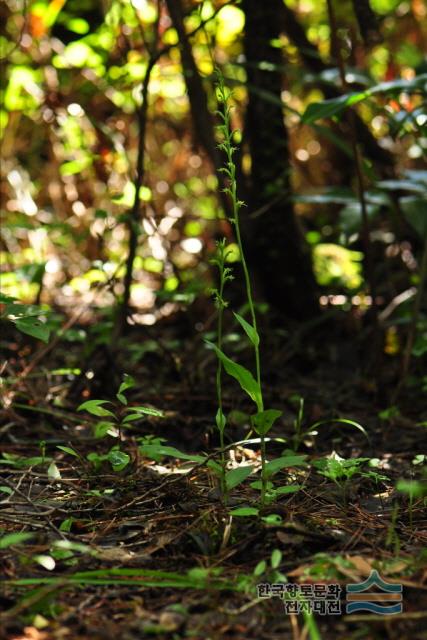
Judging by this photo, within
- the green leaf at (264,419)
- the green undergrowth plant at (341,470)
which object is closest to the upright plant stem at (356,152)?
the green undergrowth plant at (341,470)

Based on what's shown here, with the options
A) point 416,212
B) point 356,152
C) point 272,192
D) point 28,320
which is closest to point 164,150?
point 272,192

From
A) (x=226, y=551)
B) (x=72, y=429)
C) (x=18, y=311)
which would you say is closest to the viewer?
(x=226, y=551)

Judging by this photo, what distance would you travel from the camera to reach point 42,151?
4754mm

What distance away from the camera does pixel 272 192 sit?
9.76 feet

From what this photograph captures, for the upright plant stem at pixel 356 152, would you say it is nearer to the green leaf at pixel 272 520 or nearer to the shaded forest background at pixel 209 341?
the shaded forest background at pixel 209 341

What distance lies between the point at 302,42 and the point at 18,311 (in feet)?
7.91

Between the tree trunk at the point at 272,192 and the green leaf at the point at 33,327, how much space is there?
4.66 feet

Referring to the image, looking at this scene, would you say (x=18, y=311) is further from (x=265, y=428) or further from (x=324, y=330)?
(x=324, y=330)

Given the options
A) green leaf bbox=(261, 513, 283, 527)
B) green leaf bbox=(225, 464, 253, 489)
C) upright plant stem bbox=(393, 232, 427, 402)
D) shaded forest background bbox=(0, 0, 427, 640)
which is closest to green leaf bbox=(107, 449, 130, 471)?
Answer: shaded forest background bbox=(0, 0, 427, 640)

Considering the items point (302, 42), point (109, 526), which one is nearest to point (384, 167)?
point (302, 42)

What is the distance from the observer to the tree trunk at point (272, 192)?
3.06 meters

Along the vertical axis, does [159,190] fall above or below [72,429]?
above

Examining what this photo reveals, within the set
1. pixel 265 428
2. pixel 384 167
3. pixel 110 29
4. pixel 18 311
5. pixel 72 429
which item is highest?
pixel 110 29

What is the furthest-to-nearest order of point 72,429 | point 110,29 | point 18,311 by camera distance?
point 110,29 < point 72,429 < point 18,311
